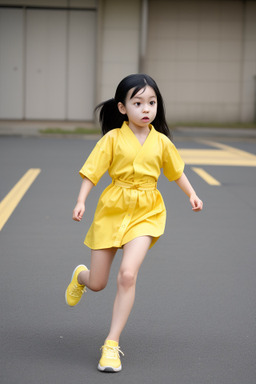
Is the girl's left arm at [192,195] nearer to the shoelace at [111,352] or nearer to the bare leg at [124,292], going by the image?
the bare leg at [124,292]

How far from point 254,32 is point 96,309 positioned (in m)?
21.7

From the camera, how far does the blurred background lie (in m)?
24.1

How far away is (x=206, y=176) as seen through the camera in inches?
468

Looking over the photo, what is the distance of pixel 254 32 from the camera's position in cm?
2534

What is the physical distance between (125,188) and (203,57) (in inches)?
872


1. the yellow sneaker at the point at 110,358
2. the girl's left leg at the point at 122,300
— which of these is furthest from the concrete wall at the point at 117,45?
the yellow sneaker at the point at 110,358

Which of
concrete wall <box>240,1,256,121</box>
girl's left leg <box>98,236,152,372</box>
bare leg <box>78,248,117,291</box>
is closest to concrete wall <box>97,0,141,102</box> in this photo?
concrete wall <box>240,1,256,121</box>

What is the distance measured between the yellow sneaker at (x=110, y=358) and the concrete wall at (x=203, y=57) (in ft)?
71.7

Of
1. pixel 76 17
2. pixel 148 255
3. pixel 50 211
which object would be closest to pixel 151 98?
pixel 148 255

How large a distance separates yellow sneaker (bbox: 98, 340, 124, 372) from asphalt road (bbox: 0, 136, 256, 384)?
0.11 feet

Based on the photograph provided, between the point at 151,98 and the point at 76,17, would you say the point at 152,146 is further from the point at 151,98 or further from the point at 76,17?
the point at 76,17

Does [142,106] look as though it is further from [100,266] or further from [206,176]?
[206,176]

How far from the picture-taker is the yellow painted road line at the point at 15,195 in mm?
8336

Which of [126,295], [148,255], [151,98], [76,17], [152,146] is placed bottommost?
[148,255]
